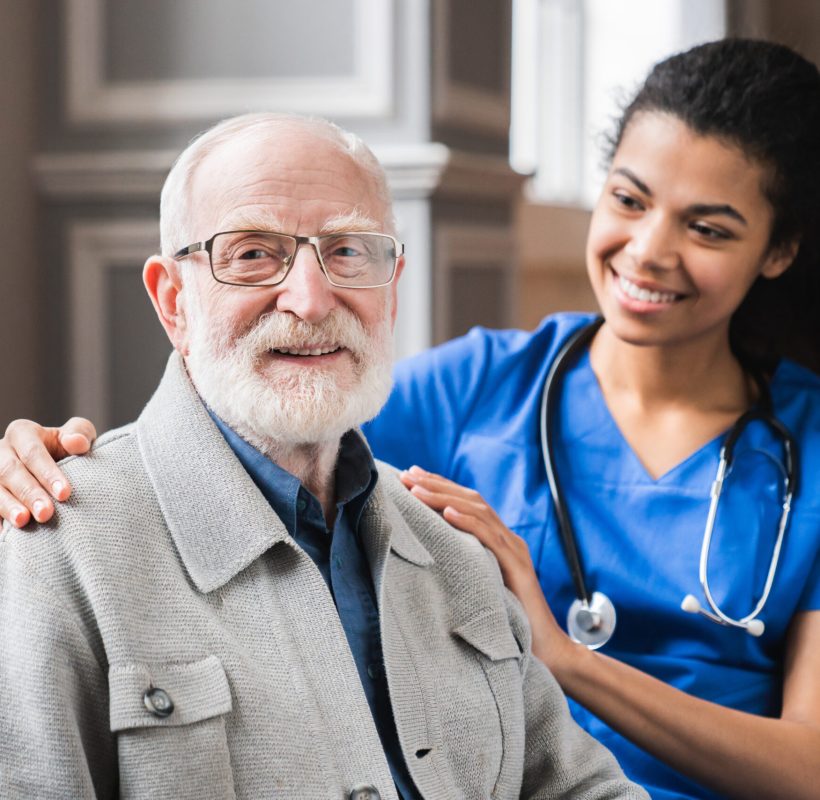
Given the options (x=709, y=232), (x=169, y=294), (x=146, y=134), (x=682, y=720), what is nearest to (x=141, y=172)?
(x=146, y=134)

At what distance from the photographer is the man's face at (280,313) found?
4.10 ft

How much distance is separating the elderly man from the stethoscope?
13.6 inches

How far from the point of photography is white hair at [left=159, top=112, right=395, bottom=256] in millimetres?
1293

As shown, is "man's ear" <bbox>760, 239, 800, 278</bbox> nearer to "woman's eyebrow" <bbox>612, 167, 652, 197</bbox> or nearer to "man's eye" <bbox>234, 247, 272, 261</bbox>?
"woman's eyebrow" <bbox>612, 167, 652, 197</bbox>

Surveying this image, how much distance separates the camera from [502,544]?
5.30ft

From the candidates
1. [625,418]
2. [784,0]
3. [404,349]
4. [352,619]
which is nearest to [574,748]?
[352,619]

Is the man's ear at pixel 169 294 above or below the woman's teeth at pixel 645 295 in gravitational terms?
above

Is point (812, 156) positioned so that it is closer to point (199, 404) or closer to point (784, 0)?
point (199, 404)

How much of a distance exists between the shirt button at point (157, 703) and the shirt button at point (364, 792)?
0.65ft

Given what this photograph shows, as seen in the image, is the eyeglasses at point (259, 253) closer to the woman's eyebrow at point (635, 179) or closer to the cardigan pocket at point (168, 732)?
the cardigan pocket at point (168, 732)

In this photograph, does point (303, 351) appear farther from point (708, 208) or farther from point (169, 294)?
point (708, 208)

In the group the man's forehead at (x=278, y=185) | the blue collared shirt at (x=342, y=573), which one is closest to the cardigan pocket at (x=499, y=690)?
the blue collared shirt at (x=342, y=573)

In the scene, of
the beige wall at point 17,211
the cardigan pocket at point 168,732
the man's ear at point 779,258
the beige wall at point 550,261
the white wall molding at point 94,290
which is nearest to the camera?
the cardigan pocket at point 168,732

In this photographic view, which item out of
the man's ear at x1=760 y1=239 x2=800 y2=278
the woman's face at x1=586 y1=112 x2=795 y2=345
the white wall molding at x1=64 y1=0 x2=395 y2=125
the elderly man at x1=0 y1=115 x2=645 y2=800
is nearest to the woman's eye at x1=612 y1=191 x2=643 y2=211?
the woman's face at x1=586 y1=112 x2=795 y2=345
